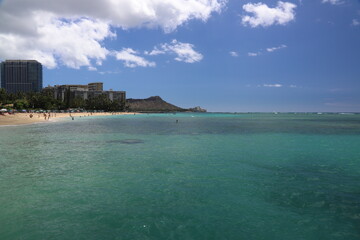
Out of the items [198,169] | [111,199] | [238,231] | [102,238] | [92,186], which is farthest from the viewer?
[198,169]

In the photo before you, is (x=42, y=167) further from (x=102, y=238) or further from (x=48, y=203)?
(x=102, y=238)

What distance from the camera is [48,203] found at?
10.4 m

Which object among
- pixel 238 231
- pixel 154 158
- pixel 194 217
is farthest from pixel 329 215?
pixel 154 158

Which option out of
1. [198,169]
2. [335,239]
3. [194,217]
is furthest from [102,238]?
[198,169]

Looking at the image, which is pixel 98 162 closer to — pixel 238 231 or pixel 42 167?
pixel 42 167

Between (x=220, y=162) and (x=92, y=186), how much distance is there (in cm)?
968

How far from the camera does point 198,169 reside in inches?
666

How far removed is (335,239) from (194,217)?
13.9 ft

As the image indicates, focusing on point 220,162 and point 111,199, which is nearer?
point 111,199

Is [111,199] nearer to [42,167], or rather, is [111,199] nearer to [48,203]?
[48,203]

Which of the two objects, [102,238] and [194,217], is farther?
[194,217]

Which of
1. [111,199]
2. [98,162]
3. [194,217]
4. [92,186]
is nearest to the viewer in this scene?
[194,217]

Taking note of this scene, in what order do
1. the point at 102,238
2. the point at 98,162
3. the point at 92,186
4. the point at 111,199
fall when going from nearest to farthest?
the point at 102,238, the point at 111,199, the point at 92,186, the point at 98,162

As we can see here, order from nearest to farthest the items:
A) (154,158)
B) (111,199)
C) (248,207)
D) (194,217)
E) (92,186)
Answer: (194,217), (248,207), (111,199), (92,186), (154,158)
